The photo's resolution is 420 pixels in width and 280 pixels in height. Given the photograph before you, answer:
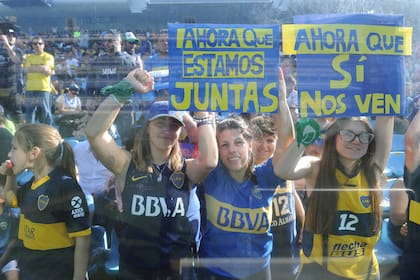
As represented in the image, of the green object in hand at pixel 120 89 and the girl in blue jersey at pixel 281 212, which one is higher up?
the green object in hand at pixel 120 89

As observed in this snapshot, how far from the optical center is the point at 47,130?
8.10ft

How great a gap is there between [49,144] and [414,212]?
1.51m

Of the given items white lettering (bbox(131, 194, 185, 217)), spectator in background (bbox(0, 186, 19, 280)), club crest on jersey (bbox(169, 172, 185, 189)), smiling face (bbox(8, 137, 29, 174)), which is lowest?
spectator in background (bbox(0, 186, 19, 280))

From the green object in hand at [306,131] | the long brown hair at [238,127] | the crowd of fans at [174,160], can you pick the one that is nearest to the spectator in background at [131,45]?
the crowd of fans at [174,160]

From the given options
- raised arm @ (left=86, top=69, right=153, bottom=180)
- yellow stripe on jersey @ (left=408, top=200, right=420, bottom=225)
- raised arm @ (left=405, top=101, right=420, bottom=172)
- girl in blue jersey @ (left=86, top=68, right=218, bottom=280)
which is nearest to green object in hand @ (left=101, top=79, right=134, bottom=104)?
raised arm @ (left=86, top=69, right=153, bottom=180)

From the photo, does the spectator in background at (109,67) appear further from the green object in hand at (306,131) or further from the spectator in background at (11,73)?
the green object in hand at (306,131)

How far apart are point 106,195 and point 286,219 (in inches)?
29.1

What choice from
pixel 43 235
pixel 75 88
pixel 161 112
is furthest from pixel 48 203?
pixel 161 112

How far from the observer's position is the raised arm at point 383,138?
7.95 feet

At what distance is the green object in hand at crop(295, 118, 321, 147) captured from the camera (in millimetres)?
2393

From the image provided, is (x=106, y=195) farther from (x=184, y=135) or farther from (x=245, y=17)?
(x=245, y=17)

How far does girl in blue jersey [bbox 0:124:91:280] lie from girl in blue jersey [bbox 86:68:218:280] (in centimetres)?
16

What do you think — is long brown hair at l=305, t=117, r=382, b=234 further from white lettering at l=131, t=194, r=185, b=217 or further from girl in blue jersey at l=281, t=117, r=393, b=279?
white lettering at l=131, t=194, r=185, b=217

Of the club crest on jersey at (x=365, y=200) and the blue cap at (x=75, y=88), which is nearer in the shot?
the blue cap at (x=75, y=88)
